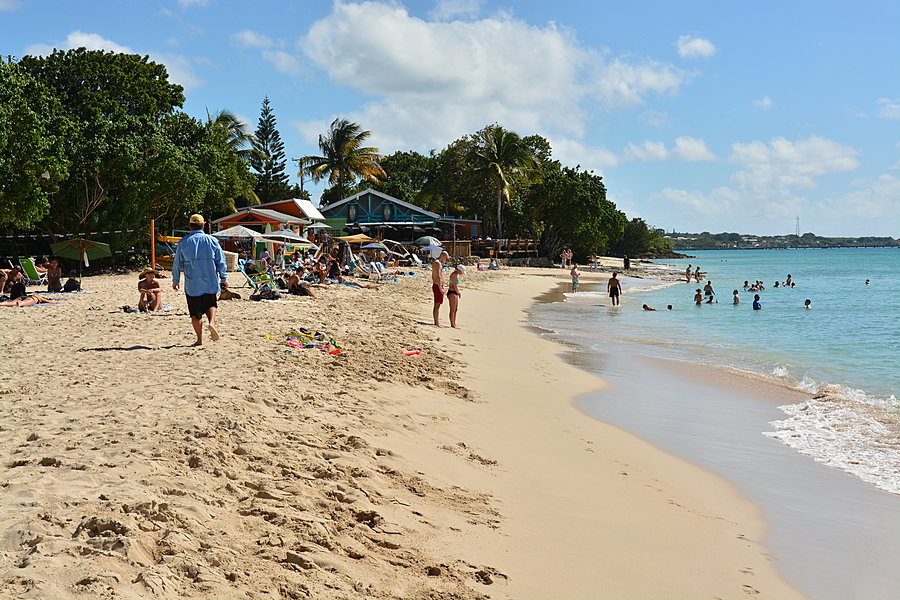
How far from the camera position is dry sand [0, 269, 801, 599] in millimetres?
3012

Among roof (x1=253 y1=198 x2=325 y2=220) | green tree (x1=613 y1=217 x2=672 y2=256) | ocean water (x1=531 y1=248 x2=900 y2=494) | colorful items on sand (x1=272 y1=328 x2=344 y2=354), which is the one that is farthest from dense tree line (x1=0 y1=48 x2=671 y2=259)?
green tree (x1=613 y1=217 x2=672 y2=256)

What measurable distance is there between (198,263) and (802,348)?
13497mm

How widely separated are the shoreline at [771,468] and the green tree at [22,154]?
589 inches

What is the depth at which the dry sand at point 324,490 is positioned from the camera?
9.88ft

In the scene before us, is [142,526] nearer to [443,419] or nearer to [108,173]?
[443,419]

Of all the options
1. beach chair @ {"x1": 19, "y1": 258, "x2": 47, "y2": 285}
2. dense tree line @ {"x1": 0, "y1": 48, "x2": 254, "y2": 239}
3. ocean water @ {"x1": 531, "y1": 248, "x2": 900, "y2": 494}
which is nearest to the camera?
ocean water @ {"x1": 531, "y1": 248, "x2": 900, "y2": 494}

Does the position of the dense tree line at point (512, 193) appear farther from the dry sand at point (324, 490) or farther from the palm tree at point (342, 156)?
the dry sand at point (324, 490)

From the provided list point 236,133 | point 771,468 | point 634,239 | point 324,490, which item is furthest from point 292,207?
point 634,239

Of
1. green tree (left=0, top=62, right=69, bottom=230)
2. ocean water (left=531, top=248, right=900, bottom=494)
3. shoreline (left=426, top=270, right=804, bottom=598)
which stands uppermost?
green tree (left=0, top=62, right=69, bottom=230)

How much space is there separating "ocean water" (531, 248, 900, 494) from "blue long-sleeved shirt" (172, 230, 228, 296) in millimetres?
6529

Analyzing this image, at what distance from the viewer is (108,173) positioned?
23.1 metres

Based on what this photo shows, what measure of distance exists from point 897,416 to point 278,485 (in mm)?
8079

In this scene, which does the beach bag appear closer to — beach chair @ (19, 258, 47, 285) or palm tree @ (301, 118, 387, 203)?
beach chair @ (19, 258, 47, 285)

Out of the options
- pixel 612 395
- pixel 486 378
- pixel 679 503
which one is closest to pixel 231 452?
pixel 679 503
